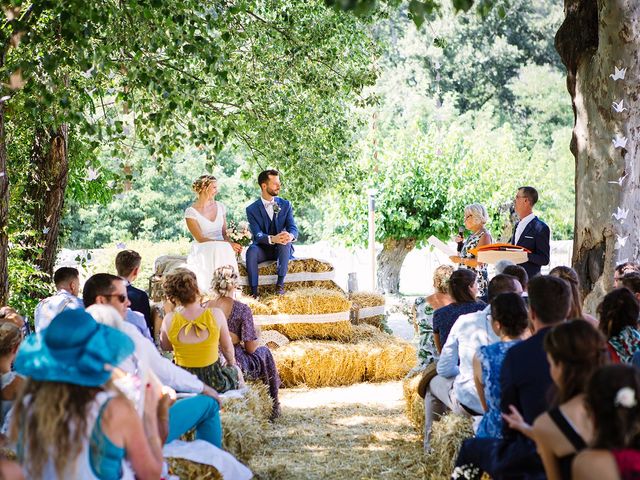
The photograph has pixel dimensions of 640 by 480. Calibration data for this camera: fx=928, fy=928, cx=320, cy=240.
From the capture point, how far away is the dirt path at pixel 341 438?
670cm

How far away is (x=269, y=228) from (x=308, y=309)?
1.03 metres

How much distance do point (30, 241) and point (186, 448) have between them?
633cm

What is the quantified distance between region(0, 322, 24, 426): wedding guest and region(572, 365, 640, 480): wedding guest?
3072mm

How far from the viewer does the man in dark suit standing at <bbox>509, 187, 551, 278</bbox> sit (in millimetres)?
8758

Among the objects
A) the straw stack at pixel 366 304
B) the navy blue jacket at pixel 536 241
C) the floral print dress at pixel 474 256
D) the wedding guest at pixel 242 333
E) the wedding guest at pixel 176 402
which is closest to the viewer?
the wedding guest at pixel 176 402

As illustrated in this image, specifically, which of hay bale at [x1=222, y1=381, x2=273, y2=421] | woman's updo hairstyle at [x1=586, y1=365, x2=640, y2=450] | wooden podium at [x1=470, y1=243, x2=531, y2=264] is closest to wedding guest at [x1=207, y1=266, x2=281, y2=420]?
hay bale at [x1=222, y1=381, x2=273, y2=421]

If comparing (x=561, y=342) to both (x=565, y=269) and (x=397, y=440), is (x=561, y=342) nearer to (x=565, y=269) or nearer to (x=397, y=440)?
(x=565, y=269)

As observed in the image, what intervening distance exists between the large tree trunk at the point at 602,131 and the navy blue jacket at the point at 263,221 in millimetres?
3427

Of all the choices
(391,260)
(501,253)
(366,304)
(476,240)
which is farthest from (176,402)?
(391,260)

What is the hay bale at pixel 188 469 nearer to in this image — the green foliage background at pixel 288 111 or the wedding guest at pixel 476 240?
the green foliage background at pixel 288 111

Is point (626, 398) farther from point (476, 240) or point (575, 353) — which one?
point (476, 240)

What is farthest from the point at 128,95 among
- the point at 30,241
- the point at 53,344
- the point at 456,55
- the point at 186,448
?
the point at 456,55

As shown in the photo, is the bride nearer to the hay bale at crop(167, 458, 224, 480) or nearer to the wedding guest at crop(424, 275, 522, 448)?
the wedding guest at crop(424, 275, 522, 448)

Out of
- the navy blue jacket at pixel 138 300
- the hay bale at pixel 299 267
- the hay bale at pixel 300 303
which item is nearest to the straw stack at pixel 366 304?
the hay bale at pixel 299 267
